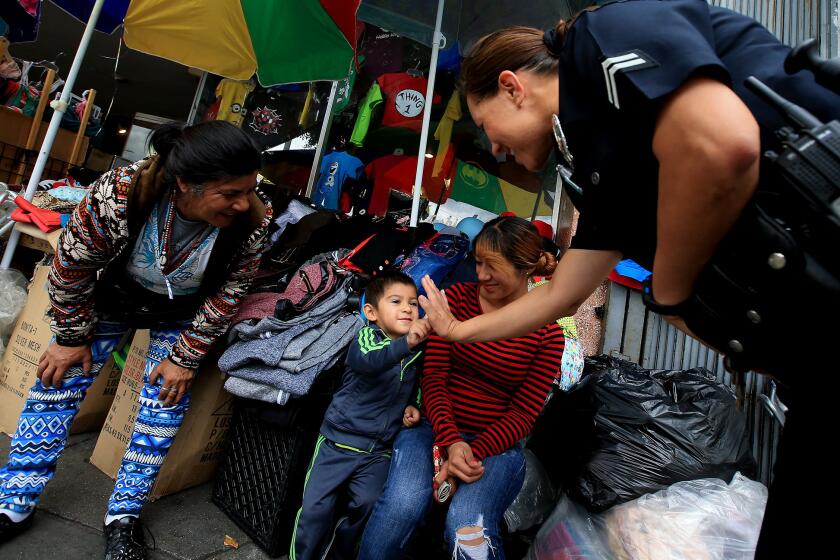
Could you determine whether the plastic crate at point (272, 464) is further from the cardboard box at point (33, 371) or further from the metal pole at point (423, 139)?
the metal pole at point (423, 139)

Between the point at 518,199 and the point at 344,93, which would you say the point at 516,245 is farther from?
the point at 518,199

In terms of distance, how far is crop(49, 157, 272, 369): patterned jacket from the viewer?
1800 mm

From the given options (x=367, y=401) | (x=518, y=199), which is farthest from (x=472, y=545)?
(x=518, y=199)

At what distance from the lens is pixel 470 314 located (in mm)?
2053

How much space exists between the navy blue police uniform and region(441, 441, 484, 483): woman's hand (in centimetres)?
106

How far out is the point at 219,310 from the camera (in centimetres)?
206

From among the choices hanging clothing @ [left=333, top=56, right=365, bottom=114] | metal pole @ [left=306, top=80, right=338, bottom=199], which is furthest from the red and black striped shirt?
hanging clothing @ [left=333, top=56, right=365, bottom=114]

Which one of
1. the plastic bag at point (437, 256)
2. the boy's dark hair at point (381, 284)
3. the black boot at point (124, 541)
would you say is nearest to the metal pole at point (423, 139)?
the plastic bag at point (437, 256)

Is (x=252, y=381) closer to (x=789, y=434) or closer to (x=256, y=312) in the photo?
(x=256, y=312)

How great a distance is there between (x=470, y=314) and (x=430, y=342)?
21 cm

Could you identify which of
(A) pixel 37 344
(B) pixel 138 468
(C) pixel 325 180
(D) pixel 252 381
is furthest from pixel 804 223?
(C) pixel 325 180

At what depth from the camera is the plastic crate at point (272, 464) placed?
6.78 feet

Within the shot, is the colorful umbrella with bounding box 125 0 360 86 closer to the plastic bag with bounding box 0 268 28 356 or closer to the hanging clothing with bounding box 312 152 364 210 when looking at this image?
the hanging clothing with bounding box 312 152 364 210

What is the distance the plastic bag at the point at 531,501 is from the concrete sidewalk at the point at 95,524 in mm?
1098
